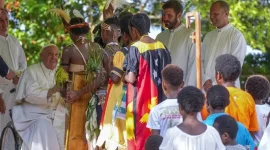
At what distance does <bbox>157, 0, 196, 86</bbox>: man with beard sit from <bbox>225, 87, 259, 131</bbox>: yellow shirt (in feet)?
7.08

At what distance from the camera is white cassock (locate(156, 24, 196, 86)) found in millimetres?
11148

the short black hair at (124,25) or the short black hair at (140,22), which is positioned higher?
the short black hair at (140,22)

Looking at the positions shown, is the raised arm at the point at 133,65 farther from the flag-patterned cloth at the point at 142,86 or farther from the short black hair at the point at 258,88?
the short black hair at the point at 258,88

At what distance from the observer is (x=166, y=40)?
11469 millimetres

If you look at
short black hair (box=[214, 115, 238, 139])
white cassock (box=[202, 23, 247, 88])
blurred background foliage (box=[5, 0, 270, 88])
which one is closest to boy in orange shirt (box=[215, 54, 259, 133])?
short black hair (box=[214, 115, 238, 139])

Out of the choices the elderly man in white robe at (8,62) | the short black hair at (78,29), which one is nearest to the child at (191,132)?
the short black hair at (78,29)

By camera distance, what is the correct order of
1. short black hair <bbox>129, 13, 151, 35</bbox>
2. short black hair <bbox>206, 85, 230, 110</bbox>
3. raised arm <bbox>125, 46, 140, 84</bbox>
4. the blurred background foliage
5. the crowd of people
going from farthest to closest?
1. the blurred background foliage
2. short black hair <bbox>129, 13, 151, 35</bbox>
3. raised arm <bbox>125, 46, 140, 84</bbox>
4. short black hair <bbox>206, 85, 230, 110</bbox>
5. the crowd of people

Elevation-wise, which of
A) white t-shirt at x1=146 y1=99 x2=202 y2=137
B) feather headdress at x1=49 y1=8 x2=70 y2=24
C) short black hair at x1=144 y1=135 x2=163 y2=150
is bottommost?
short black hair at x1=144 y1=135 x2=163 y2=150

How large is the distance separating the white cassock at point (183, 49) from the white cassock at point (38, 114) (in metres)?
1.62

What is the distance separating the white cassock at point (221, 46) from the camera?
10906 millimetres

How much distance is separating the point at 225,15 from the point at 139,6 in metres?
→ 8.96

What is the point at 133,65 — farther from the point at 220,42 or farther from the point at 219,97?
the point at 220,42

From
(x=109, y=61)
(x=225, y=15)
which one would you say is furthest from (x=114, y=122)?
(x=225, y=15)

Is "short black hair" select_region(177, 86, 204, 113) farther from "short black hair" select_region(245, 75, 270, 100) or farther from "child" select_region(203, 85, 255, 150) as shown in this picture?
"short black hair" select_region(245, 75, 270, 100)
